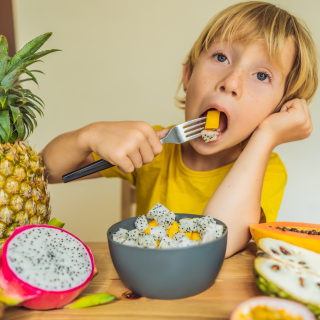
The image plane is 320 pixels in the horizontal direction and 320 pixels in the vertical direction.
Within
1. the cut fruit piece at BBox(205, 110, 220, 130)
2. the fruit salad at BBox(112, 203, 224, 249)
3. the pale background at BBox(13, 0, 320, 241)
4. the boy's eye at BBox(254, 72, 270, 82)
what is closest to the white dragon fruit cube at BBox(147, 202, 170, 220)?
the fruit salad at BBox(112, 203, 224, 249)

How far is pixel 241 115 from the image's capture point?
1.06 metres

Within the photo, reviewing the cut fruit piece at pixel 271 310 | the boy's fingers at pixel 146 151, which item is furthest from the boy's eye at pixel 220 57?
the cut fruit piece at pixel 271 310

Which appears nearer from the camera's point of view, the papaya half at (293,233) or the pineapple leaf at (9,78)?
the papaya half at (293,233)

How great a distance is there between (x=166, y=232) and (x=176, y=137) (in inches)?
14.7

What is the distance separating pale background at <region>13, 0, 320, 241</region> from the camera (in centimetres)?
225

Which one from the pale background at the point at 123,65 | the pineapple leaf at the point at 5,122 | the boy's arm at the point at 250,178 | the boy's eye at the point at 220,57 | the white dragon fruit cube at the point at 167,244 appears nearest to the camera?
the white dragon fruit cube at the point at 167,244

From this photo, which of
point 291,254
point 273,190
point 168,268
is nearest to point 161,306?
point 168,268

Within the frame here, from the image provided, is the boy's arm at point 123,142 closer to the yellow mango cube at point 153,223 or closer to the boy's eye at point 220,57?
the yellow mango cube at point 153,223

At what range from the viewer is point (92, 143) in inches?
35.8

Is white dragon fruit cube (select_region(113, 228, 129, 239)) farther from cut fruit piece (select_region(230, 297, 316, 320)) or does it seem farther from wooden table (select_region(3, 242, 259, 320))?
cut fruit piece (select_region(230, 297, 316, 320))

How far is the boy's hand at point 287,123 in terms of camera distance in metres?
1.06

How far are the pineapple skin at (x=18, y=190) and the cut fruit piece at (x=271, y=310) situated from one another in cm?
58

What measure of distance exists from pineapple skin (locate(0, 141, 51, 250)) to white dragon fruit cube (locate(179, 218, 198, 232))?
1.37ft

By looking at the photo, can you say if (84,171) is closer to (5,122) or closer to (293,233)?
(5,122)
